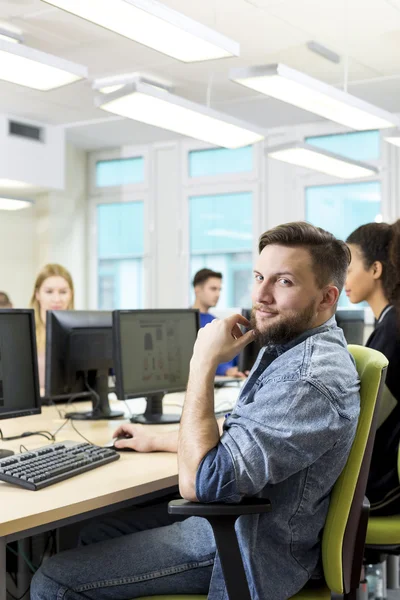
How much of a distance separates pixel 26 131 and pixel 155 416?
486cm

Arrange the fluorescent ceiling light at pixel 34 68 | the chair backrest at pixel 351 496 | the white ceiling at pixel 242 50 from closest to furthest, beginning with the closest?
1. the chair backrest at pixel 351 496
2. the fluorescent ceiling light at pixel 34 68
3. the white ceiling at pixel 242 50

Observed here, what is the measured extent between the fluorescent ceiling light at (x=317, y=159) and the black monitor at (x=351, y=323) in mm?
1461

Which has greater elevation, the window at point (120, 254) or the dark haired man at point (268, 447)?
the window at point (120, 254)

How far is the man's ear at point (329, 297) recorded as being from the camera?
5.85 feet

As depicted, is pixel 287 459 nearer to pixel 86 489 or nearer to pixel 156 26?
pixel 86 489

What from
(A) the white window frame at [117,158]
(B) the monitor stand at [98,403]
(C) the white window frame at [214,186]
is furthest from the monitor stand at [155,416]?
(A) the white window frame at [117,158]

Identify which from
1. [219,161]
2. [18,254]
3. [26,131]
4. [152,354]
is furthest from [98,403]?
[18,254]

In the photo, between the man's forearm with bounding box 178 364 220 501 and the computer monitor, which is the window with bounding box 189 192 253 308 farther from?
the man's forearm with bounding box 178 364 220 501

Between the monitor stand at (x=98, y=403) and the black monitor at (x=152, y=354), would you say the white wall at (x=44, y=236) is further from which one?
the black monitor at (x=152, y=354)

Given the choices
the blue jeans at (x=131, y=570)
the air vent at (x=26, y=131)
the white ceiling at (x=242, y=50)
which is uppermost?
the white ceiling at (x=242, y=50)

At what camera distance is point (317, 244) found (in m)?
1.79

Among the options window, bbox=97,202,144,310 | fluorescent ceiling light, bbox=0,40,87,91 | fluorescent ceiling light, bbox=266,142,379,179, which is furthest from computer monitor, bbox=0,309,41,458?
window, bbox=97,202,144,310

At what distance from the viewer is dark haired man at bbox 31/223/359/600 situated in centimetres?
156

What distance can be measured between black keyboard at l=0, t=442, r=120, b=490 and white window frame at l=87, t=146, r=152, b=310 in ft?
19.6
